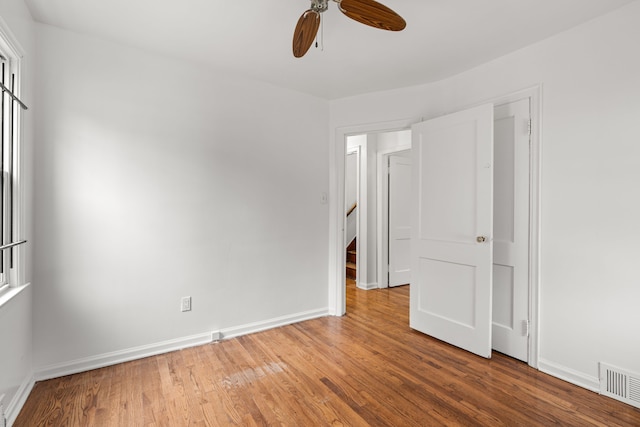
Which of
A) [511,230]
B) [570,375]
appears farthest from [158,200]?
[570,375]

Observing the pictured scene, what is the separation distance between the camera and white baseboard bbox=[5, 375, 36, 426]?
5.69ft

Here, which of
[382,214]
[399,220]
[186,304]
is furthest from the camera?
[399,220]

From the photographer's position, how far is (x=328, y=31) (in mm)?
2227

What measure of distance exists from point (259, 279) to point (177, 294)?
0.74 meters

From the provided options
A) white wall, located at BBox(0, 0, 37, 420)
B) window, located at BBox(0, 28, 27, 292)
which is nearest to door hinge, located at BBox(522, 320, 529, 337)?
white wall, located at BBox(0, 0, 37, 420)

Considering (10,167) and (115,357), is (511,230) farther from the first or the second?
(10,167)

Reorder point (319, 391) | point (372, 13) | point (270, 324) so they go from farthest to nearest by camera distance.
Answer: point (270, 324) → point (319, 391) → point (372, 13)

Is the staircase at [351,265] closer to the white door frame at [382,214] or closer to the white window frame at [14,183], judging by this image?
the white door frame at [382,214]

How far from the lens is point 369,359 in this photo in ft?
8.29

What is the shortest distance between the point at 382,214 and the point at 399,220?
1.09ft

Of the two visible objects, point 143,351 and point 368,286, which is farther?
point 368,286

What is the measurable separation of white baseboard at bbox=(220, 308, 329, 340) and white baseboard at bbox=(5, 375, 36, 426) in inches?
50.5

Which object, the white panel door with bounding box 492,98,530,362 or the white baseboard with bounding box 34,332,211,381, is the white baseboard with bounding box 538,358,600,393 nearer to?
the white panel door with bounding box 492,98,530,362

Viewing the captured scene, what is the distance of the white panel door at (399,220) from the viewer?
4770mm
